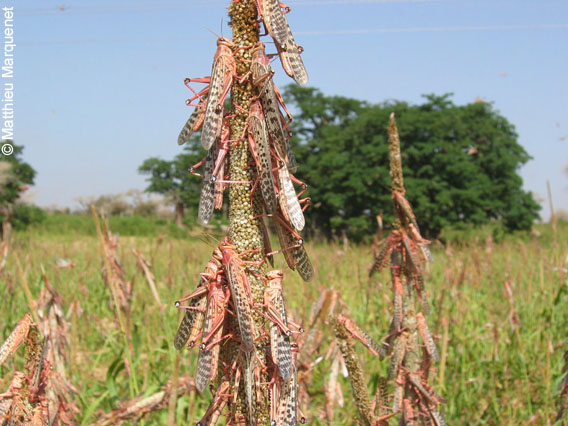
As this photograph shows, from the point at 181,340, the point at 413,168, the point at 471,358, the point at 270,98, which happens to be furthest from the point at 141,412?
the point at 413,168

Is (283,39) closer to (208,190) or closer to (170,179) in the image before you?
(208,190)

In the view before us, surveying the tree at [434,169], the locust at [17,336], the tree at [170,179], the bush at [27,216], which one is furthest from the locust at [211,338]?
the tree at [170,179]

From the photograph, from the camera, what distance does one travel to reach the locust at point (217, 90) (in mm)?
952

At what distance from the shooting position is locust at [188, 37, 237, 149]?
0.95 meters

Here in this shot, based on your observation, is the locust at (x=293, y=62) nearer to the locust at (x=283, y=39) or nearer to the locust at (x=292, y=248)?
the locust at (x=283, y=39)

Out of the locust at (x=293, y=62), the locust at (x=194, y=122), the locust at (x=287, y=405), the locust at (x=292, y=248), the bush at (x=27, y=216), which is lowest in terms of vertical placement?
the locust at (x=287, y=405)

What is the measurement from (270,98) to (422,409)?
4.48 feet

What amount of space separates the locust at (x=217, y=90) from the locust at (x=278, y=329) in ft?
0.99

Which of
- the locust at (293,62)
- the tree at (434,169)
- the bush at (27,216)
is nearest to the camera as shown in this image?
the locust at (293,62)

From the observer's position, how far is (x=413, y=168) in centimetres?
3009

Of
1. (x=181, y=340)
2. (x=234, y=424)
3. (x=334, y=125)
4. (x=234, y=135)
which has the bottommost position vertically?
(x=234, y=424)

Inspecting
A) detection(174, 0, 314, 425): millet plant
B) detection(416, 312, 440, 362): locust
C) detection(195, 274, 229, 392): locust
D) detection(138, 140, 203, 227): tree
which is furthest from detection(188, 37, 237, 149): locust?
detection(138, 140, 203, 227): tree

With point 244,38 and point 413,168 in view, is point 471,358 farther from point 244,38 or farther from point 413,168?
point 413,168

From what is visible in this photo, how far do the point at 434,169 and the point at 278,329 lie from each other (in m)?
30.1
